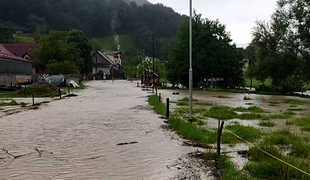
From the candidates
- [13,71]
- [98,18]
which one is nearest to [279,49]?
[13,71]

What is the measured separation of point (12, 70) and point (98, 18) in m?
134

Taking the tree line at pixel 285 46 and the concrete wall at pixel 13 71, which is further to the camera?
the tree line at pixel 285 46

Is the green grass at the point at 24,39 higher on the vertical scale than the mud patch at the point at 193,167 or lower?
higher

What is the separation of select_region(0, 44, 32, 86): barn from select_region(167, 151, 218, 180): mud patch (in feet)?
108

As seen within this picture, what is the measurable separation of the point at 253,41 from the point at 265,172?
43365 millimetres

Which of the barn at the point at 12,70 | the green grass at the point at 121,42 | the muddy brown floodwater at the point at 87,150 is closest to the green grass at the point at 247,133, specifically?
the muddy brown floodwater at the point at 87,150

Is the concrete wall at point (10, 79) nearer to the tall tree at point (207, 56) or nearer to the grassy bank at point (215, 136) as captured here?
the tall tree at point (207, 56)

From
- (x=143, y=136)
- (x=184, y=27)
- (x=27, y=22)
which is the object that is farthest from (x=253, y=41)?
(x=27, y=22)

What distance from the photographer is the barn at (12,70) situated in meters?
38.2

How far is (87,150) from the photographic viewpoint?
409 inches

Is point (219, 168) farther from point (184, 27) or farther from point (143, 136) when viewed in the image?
point (184, 27)

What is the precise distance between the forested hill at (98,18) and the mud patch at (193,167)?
129409 mm

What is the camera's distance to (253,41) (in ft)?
159

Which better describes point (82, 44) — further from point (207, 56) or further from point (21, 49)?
point (207, 56)
